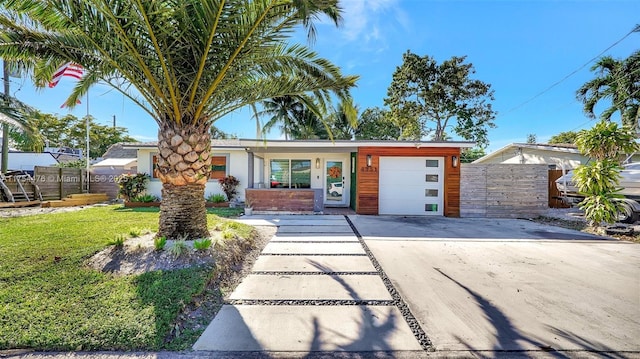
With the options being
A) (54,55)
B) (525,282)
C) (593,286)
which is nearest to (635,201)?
(593,286)

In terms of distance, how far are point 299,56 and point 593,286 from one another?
614cm

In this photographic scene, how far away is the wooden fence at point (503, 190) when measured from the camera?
10.1 meters

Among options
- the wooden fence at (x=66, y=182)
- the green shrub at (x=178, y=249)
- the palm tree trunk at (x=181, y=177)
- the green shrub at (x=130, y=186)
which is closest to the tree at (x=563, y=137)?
the palm tree trunk at (x=181, y=177)

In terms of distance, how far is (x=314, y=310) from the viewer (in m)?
3.11

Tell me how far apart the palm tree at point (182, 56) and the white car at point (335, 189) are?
294 inches

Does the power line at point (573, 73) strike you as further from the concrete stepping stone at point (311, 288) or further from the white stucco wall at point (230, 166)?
the white stucco wall at point (230, 166)

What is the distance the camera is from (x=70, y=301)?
299cm

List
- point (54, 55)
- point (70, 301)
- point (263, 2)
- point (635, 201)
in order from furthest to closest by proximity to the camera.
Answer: point (635, 201), point (54, 55), point (263, 2), point (70, 301)

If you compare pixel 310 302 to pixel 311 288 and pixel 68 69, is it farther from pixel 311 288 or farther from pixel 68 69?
pixel 68 69

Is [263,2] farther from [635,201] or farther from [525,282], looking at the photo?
[635,201]

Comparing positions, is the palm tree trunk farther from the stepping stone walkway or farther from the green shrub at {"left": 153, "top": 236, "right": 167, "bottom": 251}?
the stepping stone walkway

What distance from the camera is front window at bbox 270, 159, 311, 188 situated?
12.7 m

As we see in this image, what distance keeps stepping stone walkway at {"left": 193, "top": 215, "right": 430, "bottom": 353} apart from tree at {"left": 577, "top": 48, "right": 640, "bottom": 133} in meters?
20.1

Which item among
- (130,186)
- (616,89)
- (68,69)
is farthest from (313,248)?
(616,89)
